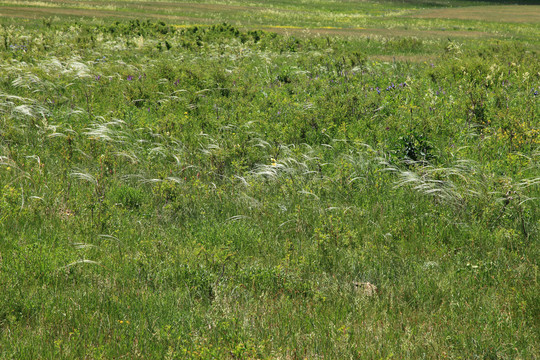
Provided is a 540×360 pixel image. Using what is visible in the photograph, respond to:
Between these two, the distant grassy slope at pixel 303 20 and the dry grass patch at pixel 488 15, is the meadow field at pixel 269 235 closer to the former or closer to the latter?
the distant grassy slope at pixel 303 20

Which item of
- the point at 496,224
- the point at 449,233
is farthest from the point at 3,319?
the point at 496,224

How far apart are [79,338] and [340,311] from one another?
1607mm

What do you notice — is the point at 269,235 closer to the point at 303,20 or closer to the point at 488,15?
the point at 303,20

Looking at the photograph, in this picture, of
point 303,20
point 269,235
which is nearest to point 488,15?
point 303,20

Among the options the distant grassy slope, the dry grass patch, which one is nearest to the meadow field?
the distant grassy slope

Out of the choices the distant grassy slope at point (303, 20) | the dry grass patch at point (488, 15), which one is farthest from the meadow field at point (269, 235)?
the dry grass patch at point (488, 15)

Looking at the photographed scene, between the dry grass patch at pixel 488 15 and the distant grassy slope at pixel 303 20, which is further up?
the dry grass patch at pixel 488 15

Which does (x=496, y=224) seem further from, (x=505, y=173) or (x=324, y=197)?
(x=324, y=197)

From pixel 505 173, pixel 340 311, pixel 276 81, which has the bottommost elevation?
pixel 340 311

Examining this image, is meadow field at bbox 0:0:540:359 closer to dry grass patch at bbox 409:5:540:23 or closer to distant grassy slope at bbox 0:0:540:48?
distant grassy slope at bbox 0:0:540:48

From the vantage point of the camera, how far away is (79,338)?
2520mm

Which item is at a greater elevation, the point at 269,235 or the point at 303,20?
the point at 303,20

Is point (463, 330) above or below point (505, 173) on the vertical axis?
below

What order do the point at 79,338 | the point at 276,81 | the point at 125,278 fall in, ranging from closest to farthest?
the point at 79,338, the point at 125,278, the point at 276,81
